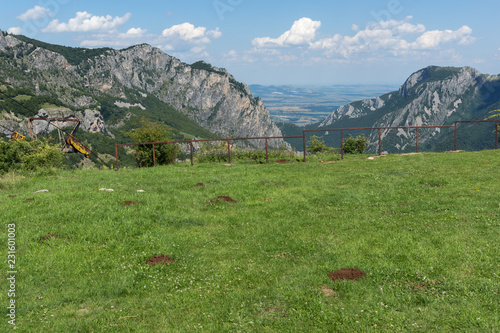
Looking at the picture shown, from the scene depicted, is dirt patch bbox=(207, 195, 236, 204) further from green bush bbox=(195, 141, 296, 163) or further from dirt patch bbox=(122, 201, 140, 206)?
green bush bbox=(195, 141, 296, 163)

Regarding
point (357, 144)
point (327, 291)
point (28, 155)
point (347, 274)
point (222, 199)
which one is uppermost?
point (28, 155)

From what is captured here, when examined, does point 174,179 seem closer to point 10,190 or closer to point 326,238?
point 10,190

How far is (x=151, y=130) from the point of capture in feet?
108

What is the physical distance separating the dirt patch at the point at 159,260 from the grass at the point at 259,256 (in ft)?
0.69

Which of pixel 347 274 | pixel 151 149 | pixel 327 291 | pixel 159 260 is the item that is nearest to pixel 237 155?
pixel 151 149

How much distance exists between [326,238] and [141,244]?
5922 millimetres

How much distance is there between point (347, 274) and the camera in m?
8.23

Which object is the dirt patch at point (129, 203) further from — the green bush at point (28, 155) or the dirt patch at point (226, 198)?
the green bush at point (28, 155)

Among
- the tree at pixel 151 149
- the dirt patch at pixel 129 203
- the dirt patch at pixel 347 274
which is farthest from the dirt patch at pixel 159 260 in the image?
the tree at pixel 151 149

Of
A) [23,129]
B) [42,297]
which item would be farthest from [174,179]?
[23,129]

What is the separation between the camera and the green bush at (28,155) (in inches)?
1035

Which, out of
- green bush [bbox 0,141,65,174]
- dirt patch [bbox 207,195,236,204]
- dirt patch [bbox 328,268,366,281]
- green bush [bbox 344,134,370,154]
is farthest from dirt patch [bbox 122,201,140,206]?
green bush [bbox 344,134,370,154]

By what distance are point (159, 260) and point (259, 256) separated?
2.89 metres

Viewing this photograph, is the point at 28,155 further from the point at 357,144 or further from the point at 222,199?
the point at 357,144
